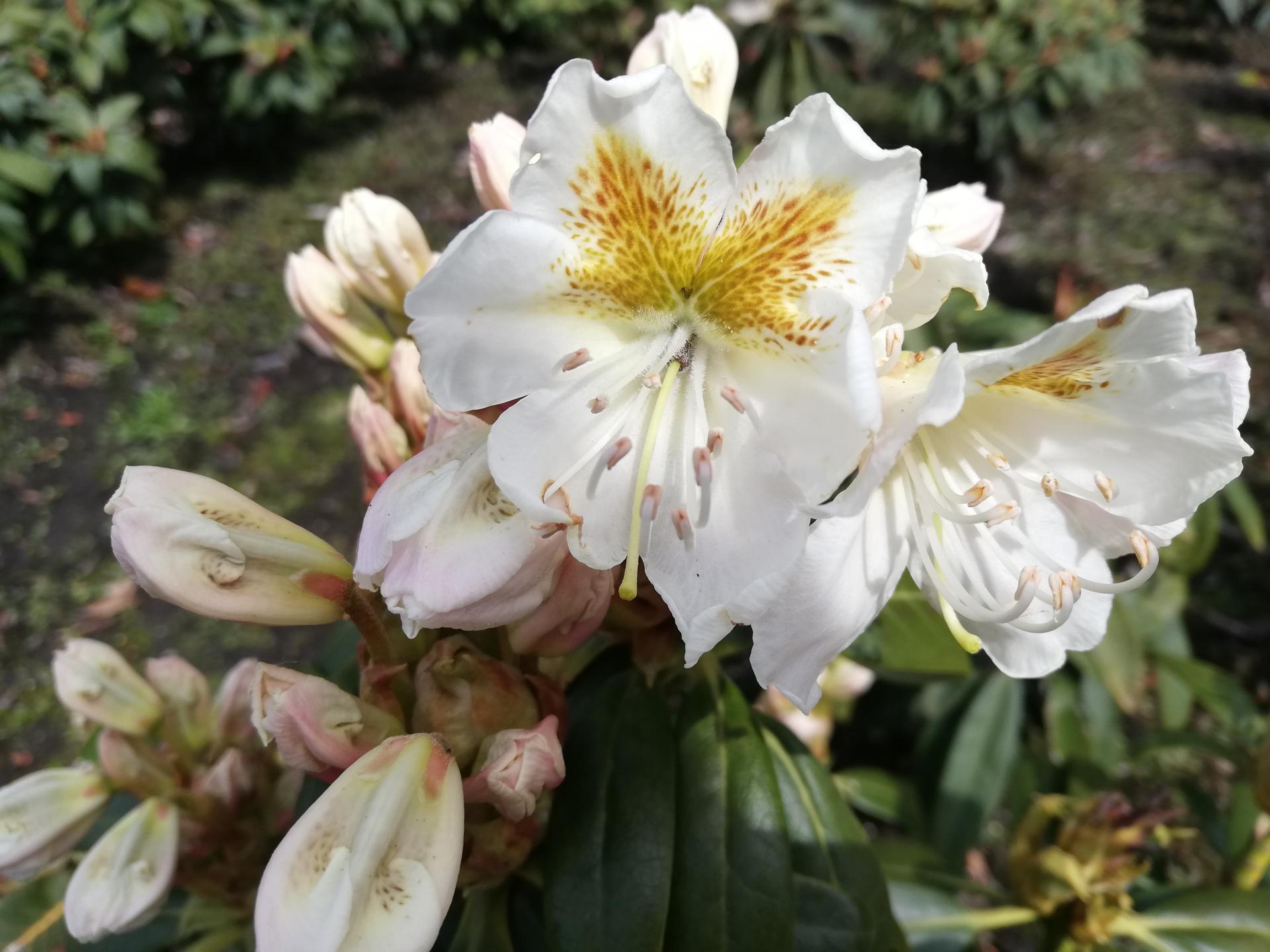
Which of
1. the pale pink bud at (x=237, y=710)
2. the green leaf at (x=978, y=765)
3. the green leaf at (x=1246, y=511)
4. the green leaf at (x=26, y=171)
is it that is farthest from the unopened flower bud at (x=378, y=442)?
the green leaf at (x=26, y=171)

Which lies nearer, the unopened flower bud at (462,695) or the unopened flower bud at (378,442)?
the unopened flower bud at (462,695)

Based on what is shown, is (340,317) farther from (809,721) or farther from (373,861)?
(809,721)

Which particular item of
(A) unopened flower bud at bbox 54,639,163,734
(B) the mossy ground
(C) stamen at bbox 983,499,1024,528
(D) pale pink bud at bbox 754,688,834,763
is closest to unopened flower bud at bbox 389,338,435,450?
(A) unopened flower bud at bbox 54,639,163,734

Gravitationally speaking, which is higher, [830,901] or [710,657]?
[710,657]

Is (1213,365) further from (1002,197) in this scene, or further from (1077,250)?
(1002,197)

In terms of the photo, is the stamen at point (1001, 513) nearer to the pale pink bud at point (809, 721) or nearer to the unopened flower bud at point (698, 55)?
the unopened flower bud at point (698, 55)

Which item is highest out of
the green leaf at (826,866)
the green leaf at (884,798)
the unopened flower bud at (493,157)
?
the unopened flower bud at (493,157)

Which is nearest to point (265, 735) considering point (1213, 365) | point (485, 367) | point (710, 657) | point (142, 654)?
point (485, 367)
